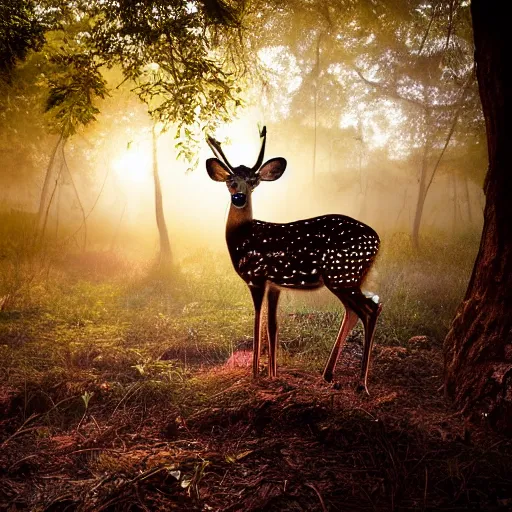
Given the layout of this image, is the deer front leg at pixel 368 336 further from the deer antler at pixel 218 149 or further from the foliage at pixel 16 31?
the foliage at pixel 16 31

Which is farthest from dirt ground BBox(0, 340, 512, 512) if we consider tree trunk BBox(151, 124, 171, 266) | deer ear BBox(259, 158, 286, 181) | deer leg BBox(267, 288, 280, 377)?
tree trunk BBox(151, 124, 171, 266)

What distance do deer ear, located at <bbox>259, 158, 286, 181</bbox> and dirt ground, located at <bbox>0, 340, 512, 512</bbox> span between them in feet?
6.55

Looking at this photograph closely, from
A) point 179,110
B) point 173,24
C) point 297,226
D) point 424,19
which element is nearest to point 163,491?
point 297,226

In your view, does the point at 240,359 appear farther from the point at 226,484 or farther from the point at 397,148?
the point at 397,148

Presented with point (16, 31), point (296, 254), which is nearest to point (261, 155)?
point (296, 254)

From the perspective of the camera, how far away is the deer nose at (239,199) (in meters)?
3.74

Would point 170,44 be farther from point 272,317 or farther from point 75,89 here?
point 272,317

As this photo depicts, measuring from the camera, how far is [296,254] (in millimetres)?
3643

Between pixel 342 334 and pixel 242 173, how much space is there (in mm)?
1790

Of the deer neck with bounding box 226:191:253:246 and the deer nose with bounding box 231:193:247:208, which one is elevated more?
the deer nose with bounding box 231:193:247:208

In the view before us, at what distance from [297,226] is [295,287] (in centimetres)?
57

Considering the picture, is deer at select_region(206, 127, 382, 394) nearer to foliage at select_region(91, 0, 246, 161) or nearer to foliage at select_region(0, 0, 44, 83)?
foliage at select_region(91, 0, 246, 161)

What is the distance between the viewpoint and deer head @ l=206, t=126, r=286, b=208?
3.73 metres

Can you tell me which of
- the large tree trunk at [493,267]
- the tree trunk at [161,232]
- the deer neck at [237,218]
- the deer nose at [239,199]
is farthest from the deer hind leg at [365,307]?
the tree trunk at [161,232]
